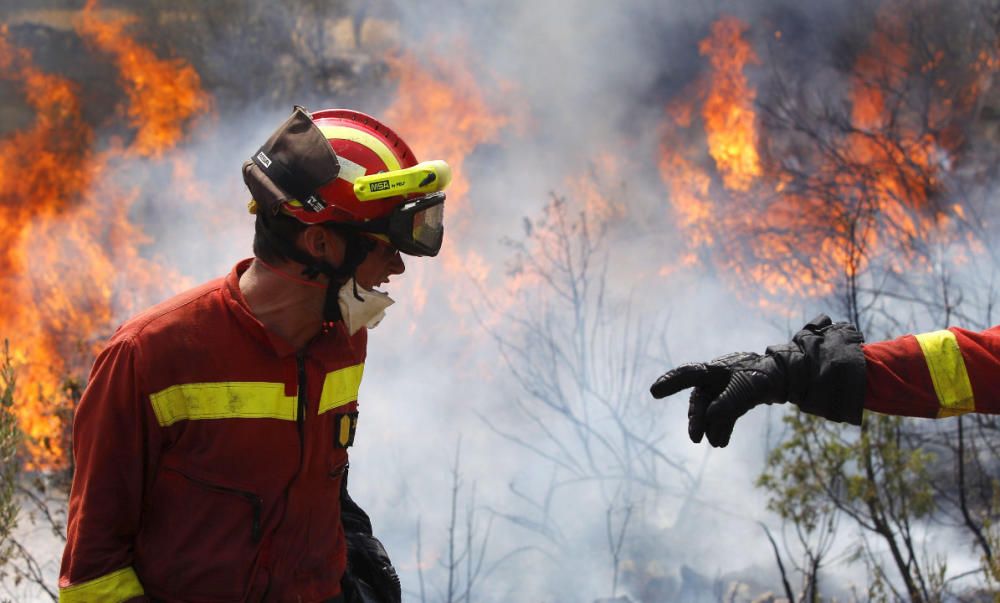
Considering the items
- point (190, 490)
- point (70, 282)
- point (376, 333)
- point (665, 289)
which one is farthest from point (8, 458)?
point (70, 282)

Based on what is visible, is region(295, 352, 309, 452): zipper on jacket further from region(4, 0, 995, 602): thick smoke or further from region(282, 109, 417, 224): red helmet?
region(4, 0, 995, 602): thick smoke

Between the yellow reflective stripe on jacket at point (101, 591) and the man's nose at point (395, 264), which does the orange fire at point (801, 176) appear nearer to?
the man's nose at point (395, 264)

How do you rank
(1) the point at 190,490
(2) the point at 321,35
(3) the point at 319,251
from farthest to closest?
(2) the point at 321,35
(3) the point at 319,251
(1) the point at 190,490

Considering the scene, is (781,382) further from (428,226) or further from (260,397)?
(260,397)

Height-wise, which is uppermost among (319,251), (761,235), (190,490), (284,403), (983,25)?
(983,25)

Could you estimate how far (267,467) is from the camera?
2010 mm

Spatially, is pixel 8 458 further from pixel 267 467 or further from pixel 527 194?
pixel 527 194

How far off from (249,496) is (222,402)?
23cm

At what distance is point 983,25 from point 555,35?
20.4 ft

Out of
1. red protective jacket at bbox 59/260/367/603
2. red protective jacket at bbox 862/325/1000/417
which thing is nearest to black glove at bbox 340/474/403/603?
red protective jacket at bbox 59/260/367/603

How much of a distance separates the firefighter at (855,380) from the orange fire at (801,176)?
9970mm

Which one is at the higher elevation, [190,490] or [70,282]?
[70,282]

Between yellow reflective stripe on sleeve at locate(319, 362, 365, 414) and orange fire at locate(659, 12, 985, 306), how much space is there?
34.8 ft

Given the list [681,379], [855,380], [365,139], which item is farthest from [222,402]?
[855,380]
